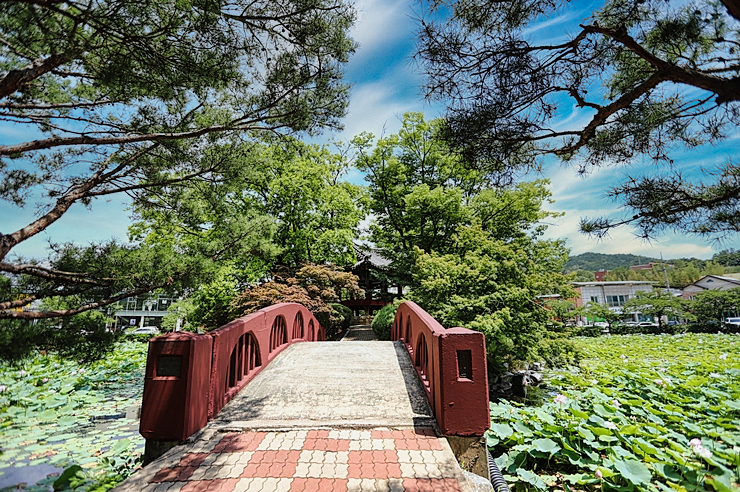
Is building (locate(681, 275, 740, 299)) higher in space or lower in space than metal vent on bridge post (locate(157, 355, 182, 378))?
higher

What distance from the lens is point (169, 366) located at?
2979mm

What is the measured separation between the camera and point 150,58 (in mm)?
3666

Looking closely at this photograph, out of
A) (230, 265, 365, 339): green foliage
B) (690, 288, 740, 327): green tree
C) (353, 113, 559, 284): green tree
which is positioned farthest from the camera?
(690, 288, 740, 327): green tree

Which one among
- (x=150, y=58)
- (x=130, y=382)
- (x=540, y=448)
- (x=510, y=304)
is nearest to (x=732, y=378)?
(x=510, y=304)

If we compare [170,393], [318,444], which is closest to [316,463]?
[318,444]

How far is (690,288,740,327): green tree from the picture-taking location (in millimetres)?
18698

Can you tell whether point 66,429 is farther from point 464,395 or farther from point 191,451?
point 464,395

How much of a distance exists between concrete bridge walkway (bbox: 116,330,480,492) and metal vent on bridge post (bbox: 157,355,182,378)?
23.6 inches

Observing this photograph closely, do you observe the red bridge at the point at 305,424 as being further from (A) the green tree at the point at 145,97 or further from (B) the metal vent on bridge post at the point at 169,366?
(A) the green tree at the point at 145,97

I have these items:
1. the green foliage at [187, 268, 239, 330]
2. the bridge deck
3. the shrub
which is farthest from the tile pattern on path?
the shrub

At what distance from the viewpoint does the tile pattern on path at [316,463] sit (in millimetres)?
2262

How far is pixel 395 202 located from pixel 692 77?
42.7 feet

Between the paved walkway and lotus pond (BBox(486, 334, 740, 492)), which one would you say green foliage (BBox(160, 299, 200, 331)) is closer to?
the paved walkway

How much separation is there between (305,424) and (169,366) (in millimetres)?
1322
